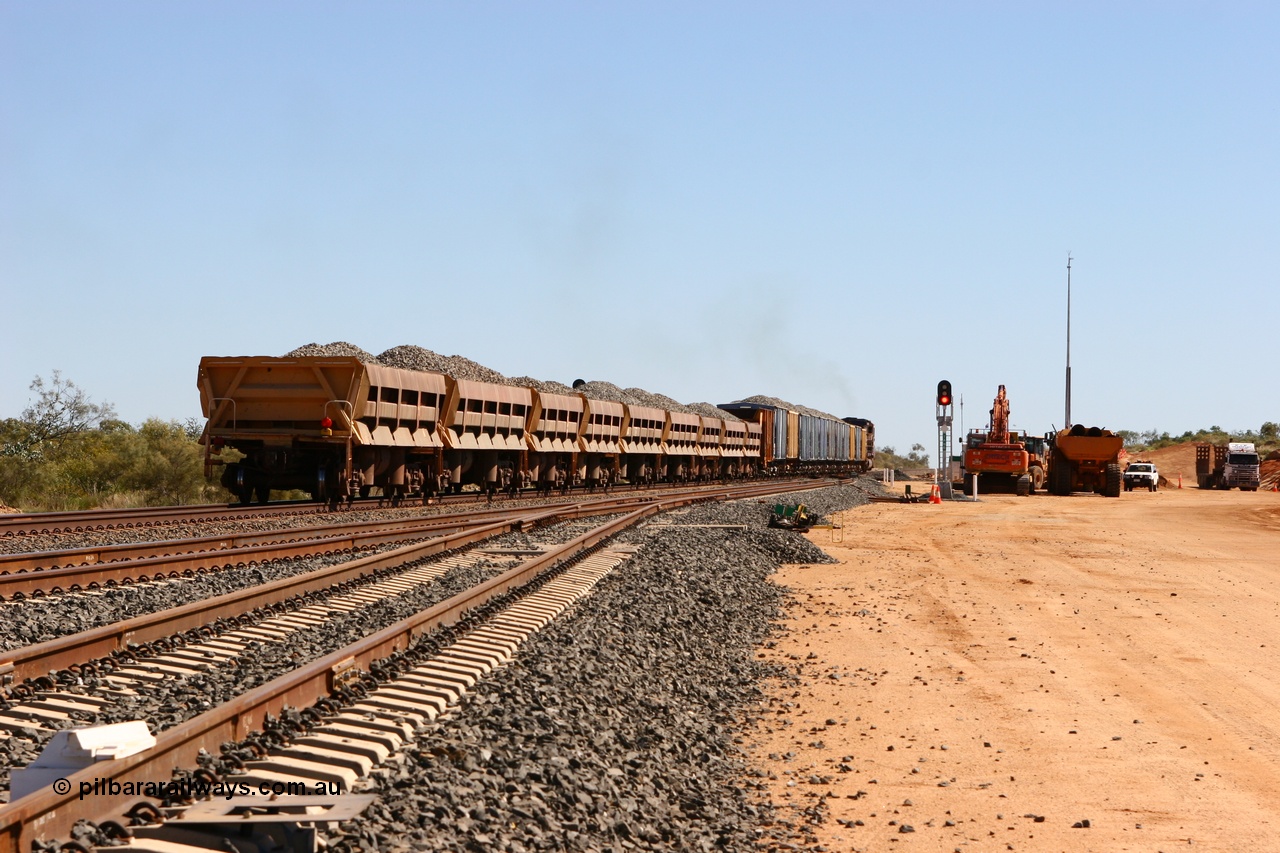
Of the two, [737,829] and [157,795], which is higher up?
[157,795]

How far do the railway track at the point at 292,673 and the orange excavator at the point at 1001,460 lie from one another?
36112mm

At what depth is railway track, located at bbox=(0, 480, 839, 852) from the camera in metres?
4.22

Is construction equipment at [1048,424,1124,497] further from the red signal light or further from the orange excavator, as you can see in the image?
the red signal light

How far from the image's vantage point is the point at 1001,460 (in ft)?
144

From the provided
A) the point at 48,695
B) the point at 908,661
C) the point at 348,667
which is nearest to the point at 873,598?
the point at 908,661

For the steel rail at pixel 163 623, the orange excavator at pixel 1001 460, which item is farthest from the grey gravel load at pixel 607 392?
the steel rail at pixel 163 623

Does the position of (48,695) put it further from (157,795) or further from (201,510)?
(201,510)

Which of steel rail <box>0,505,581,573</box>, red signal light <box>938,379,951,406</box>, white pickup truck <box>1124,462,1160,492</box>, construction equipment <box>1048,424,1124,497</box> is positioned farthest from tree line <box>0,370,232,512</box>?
white pickup truck <box>1124,462,1160,492</box>

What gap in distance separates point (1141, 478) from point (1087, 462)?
13.3m

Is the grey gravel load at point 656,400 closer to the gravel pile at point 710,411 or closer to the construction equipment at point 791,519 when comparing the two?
the gravel pile at point 710,411

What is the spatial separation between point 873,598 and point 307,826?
33.6ft

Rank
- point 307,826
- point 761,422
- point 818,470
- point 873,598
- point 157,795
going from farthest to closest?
point 818,470 → point 761,422 → point 873,598 → point 157,795 → point 307,826

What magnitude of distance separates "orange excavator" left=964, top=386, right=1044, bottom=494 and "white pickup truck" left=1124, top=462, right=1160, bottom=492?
10.8 m

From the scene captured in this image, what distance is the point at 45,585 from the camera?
9.45 m
